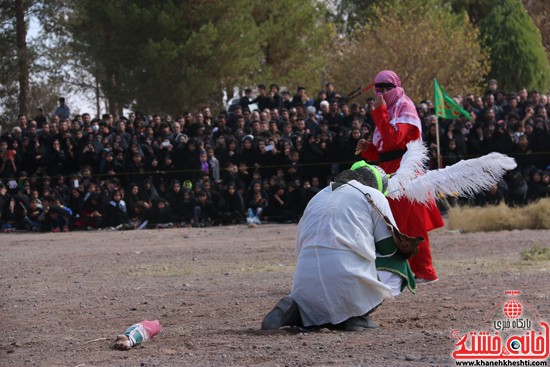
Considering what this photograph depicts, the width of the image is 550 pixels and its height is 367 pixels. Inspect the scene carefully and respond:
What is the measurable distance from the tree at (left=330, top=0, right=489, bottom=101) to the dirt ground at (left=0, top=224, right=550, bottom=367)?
62.4ft

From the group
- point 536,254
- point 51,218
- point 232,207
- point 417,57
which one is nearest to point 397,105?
point 536,254

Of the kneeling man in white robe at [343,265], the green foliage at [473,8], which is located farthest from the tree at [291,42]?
the kneeling man in white robe at [343,265]

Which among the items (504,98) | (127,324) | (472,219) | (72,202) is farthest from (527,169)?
(127,324)

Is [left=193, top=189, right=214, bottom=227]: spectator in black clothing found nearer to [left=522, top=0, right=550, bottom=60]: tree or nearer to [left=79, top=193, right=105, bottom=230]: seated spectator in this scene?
[left=79, top=193, right=105, bottom=230]: seated spectator

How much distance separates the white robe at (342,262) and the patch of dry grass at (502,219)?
9.03 metres

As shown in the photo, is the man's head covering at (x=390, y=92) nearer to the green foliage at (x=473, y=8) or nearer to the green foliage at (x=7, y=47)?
the green foliage at (x=7, y=47)

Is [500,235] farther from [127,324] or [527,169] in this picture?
[127,324]

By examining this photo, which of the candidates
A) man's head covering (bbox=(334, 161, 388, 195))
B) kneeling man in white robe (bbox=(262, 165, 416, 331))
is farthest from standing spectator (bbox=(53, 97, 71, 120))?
kneeling man in white robe (bbox=(262, 165, 416, 331))

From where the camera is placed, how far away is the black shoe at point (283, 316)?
6.97 m

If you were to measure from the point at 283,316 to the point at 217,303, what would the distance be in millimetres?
1807

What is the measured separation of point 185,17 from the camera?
102ft

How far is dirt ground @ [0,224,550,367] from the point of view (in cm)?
627

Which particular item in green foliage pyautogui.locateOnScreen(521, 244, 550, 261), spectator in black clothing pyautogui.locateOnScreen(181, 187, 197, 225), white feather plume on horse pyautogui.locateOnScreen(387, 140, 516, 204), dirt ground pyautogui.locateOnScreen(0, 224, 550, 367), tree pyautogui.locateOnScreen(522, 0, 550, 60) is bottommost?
dirt ground pyautogui.locateOnScreen(0, 224, 550, 367)

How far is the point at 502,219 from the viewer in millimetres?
15828
